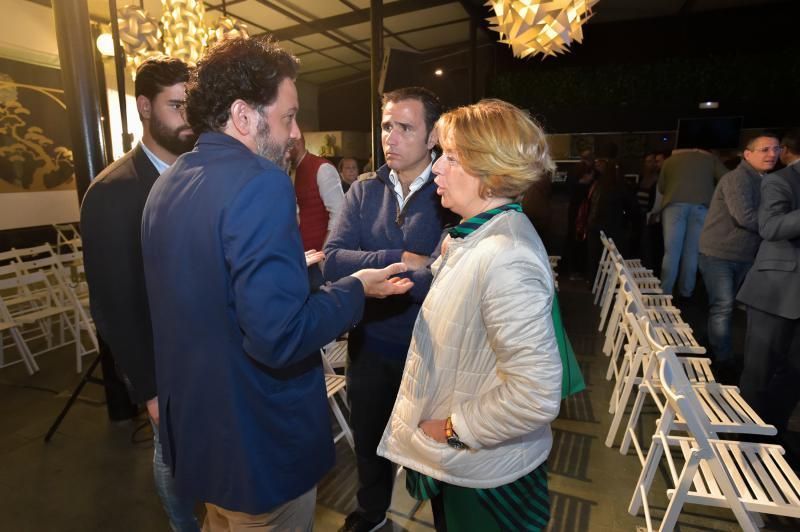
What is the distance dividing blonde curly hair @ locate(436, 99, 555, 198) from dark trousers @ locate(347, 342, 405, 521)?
2.89ft

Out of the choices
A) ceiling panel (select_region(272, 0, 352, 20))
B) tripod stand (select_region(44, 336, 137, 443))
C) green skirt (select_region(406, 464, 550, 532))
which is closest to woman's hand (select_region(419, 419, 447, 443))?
green skirt (select_region(406, 464, 550, 532))

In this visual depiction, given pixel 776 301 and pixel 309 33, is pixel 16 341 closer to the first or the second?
pixel 776 301

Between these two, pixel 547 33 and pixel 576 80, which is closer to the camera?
pixel 547 33

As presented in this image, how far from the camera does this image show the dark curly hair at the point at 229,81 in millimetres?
1026

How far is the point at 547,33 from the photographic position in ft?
7.36

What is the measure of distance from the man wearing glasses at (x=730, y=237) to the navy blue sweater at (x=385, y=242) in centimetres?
248

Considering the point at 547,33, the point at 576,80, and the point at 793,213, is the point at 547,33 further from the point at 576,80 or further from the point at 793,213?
the point at 576,80

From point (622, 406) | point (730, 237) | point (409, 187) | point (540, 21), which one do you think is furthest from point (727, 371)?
point (409, 187)

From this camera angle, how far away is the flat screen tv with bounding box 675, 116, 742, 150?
306 inches

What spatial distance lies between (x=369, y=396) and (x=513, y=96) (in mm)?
8866

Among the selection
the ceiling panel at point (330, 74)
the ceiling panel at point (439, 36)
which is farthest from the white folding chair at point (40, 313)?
the ceiling panel at point (330, 74)

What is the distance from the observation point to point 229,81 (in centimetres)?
102

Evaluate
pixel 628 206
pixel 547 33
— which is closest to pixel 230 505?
pixel 547 33

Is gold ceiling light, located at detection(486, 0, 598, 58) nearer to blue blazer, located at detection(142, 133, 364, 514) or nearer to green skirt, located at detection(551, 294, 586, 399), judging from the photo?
green skirt, located at detection(551, 294, 586, 399)
